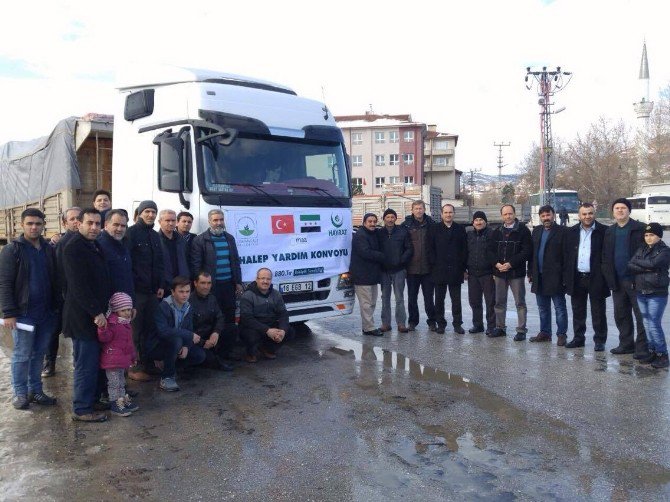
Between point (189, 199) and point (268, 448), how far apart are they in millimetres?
3473

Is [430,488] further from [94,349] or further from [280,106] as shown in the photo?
[280,106]

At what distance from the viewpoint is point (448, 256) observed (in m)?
8.62

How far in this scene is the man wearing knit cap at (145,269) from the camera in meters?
6.34

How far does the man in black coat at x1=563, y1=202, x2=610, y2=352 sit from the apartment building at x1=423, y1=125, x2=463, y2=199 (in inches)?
3125

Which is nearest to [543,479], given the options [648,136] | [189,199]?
[189,199]

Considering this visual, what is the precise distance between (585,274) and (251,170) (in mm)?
4309

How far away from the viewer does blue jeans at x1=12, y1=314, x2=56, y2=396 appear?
5516 millimetres

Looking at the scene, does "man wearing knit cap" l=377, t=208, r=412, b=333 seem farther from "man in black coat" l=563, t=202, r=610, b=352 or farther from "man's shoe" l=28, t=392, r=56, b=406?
"man's shoe" l=28, t=392, r=56, b=406

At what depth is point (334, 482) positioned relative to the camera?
3.94m

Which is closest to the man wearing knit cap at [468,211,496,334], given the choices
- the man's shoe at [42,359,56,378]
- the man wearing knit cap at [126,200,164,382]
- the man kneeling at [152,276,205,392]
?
the man kneeling at [152,276,205,392]

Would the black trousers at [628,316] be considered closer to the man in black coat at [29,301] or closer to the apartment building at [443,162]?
the man in black coat at [29,301]

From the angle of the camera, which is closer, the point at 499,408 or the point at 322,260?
the point at 499,408

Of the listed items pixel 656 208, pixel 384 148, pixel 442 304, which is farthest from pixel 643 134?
pixel 442 304

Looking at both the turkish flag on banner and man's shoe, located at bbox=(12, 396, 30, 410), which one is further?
the turkish flag on banner
